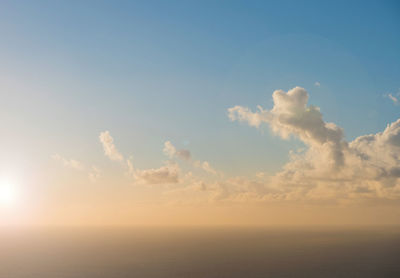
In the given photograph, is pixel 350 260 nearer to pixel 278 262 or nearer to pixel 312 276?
pixel 278 262

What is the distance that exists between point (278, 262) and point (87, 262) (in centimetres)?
11507

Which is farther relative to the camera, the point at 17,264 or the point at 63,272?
the point at 17,264

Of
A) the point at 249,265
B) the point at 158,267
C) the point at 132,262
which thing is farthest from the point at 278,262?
the point at 132,262

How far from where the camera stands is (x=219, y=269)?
168875 millimetres

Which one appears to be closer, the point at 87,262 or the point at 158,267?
the point at 158,267

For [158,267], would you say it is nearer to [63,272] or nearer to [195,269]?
[195,269]

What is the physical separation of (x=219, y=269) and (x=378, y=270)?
79.7 m

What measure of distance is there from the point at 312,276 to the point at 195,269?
191 ft

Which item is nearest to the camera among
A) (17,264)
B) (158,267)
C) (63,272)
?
(63,272)

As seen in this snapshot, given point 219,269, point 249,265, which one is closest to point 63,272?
point 219,269

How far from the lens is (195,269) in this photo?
555ft

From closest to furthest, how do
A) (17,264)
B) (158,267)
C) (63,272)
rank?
(63,272)
(158,267)
(17,264)

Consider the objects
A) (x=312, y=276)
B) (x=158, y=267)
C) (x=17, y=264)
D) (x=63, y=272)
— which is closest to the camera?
(x=312, y=276)

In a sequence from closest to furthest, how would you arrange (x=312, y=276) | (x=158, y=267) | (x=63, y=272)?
(x=312, y=276) → (x=63, y=272) → (x=158, y=267)
